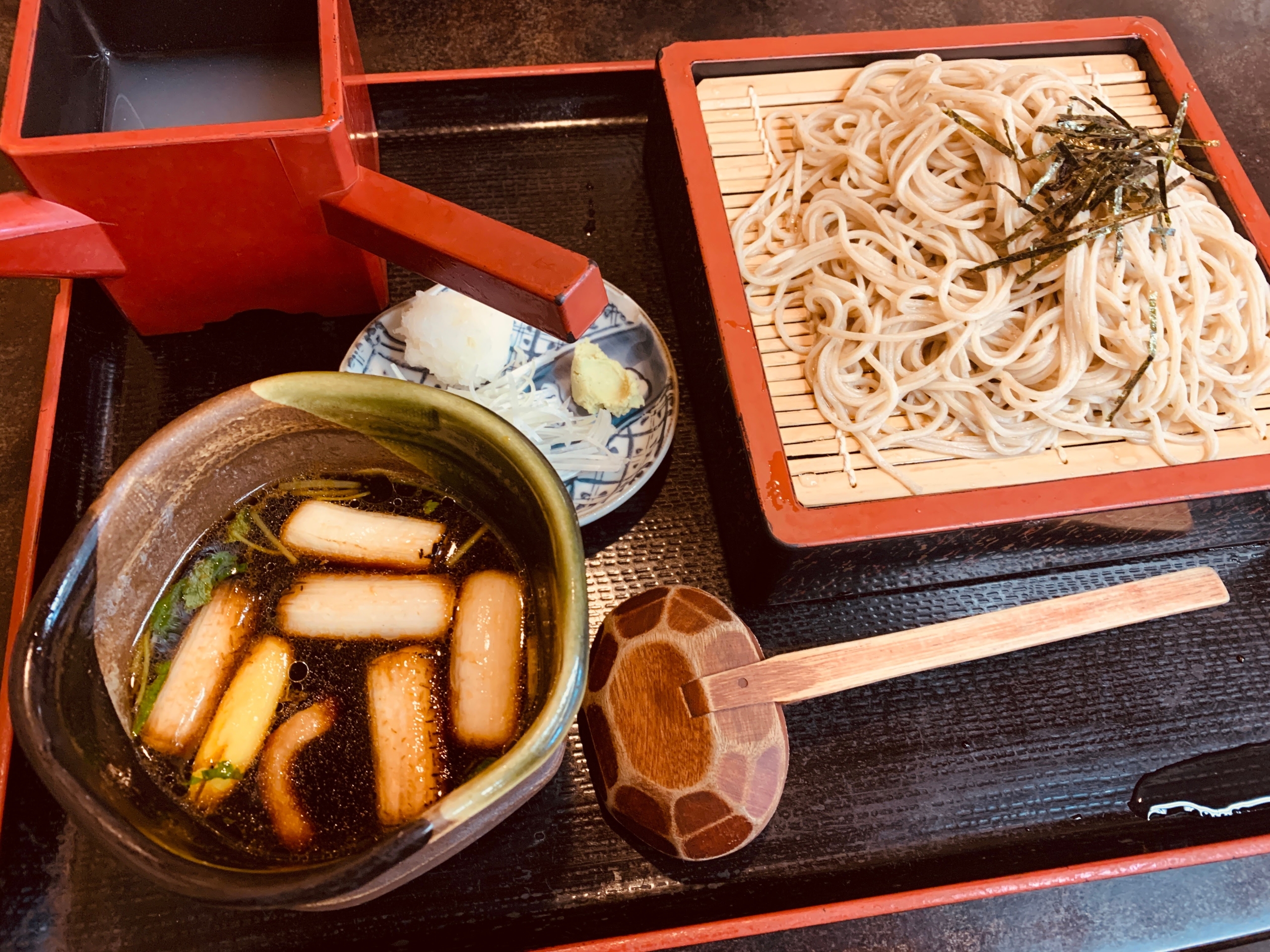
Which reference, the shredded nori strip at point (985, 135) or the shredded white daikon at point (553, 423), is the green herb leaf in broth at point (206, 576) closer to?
the shredded white daikon at point (553, 423)

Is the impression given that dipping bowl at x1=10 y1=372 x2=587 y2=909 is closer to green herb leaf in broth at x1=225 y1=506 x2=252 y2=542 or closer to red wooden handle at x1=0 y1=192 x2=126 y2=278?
green herb leaf in broth at x1=225 y1=506 x2=252 y2=542

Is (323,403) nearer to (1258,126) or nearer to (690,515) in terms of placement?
(690,515)

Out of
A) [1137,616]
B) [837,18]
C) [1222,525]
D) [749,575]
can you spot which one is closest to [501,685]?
[749,575]

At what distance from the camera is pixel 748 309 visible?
1.56 m

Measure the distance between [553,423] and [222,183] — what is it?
2.32 ft

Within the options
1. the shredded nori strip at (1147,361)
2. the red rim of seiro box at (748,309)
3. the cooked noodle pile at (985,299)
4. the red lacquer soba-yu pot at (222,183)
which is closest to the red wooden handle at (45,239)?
the red lacquer soba-yu pot at (222,183)

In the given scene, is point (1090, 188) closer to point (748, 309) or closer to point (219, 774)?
point (748, 309)

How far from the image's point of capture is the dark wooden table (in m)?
1.47

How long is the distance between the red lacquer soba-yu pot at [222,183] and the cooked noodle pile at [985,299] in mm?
594

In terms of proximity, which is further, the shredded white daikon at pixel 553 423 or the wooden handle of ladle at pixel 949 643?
the shredded white daikon at pixel 553 423

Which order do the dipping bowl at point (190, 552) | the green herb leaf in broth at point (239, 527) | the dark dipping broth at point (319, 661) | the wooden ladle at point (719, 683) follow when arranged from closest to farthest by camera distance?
the dipping bowl at point (190, 552) < the dark dipping broth at point (319, 661) < the green herb leaf in broth at point (239, 527) < the wooden ladle at point (719, 683)

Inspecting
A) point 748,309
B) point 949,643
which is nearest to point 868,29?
point 748,309

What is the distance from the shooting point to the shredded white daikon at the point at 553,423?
157 cm

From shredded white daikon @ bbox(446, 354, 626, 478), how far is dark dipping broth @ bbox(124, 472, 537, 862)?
40cm
